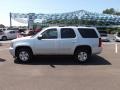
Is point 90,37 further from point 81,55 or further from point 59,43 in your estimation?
point 59,43

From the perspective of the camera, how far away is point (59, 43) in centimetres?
1427

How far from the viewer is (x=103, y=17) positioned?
407 ft

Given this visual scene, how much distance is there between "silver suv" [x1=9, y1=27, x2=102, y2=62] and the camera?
46.6ft

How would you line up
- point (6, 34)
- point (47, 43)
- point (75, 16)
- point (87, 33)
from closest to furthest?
point (47, 43) → point (87, 33) → point (6, 34) → point (75, 16)

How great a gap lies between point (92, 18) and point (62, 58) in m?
118

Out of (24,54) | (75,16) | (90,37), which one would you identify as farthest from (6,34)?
(75,16)

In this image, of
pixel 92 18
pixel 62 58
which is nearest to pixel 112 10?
pixel 92 18

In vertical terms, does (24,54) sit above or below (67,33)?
below

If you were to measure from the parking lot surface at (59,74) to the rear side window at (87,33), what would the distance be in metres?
1.33

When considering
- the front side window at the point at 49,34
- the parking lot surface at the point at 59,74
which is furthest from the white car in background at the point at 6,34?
the front side window at the point at 49,34

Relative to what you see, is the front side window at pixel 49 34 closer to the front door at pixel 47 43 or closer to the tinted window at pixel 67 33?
the front door at pixel 47 43

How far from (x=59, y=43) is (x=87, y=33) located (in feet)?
5.07

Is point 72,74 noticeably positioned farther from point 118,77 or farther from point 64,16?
point 64,16

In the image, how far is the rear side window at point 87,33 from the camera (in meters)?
14.6
